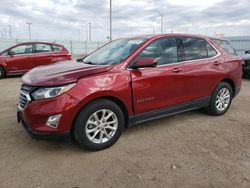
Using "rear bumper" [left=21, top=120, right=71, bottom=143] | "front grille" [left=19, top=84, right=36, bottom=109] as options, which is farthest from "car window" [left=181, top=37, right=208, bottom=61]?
"front grille" [left=19, top=84, right=36, bottom=109]

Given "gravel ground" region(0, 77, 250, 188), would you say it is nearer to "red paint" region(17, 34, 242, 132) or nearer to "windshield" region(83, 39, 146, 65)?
"red paint" region(17, 34, 242, 132)

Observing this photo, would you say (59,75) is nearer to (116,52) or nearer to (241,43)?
(116,52)

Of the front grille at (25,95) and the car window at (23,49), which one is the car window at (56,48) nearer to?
the car window at (23,49)

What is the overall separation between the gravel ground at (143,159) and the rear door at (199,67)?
25.8 inches

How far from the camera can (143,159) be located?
3.09 meters

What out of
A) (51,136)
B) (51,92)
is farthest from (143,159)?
(51,92)

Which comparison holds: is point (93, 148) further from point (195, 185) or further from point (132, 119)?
point (195, 185)

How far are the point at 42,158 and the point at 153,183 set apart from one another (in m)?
1.52

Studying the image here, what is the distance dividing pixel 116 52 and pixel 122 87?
0.83 metres

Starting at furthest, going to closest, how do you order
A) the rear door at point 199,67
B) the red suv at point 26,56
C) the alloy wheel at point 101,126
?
1. the red suv at point 26,56
2. the rear door at point 199,67
3. the alloy wheel at point 101,126

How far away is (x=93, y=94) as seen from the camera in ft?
10.1

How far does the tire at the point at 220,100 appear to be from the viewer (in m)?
4.65

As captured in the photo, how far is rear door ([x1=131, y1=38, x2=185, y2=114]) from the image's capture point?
352cm

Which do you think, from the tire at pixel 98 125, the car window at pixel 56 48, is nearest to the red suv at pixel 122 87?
the tire at pixel 98 125
